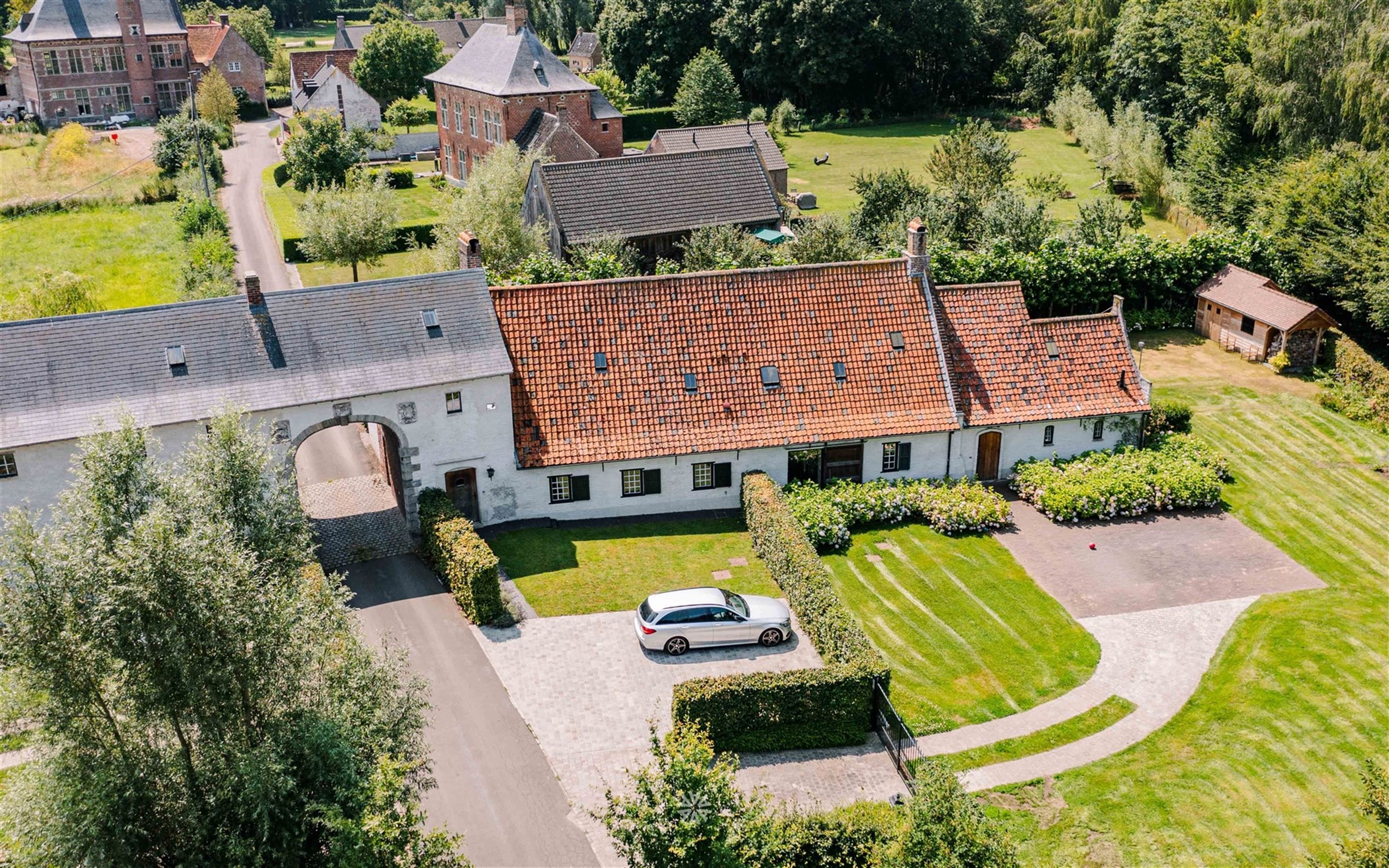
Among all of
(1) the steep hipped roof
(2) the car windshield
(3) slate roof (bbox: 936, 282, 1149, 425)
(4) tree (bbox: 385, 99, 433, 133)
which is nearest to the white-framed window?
(2) the car windshield

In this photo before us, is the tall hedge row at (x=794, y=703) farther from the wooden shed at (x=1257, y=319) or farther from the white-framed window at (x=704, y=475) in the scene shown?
the wooden shed at (x=1257, y=319)

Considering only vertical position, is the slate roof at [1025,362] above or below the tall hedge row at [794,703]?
above

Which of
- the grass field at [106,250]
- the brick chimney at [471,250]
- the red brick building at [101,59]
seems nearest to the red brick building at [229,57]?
the red brick building at [101,59]

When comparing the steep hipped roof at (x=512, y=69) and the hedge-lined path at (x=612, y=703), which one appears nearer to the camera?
the hedge-lined path at (x=612, y=703)

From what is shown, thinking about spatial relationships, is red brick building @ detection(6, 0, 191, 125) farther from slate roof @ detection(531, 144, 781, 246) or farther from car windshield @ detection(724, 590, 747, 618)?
car windshield @ detection(724, 590, 747, 618)

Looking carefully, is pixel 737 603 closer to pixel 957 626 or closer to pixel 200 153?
pixel 957 626

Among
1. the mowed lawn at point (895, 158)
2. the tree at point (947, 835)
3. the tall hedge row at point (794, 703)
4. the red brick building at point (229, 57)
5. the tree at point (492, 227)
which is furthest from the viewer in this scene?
the red brick building at point (229, 57)
